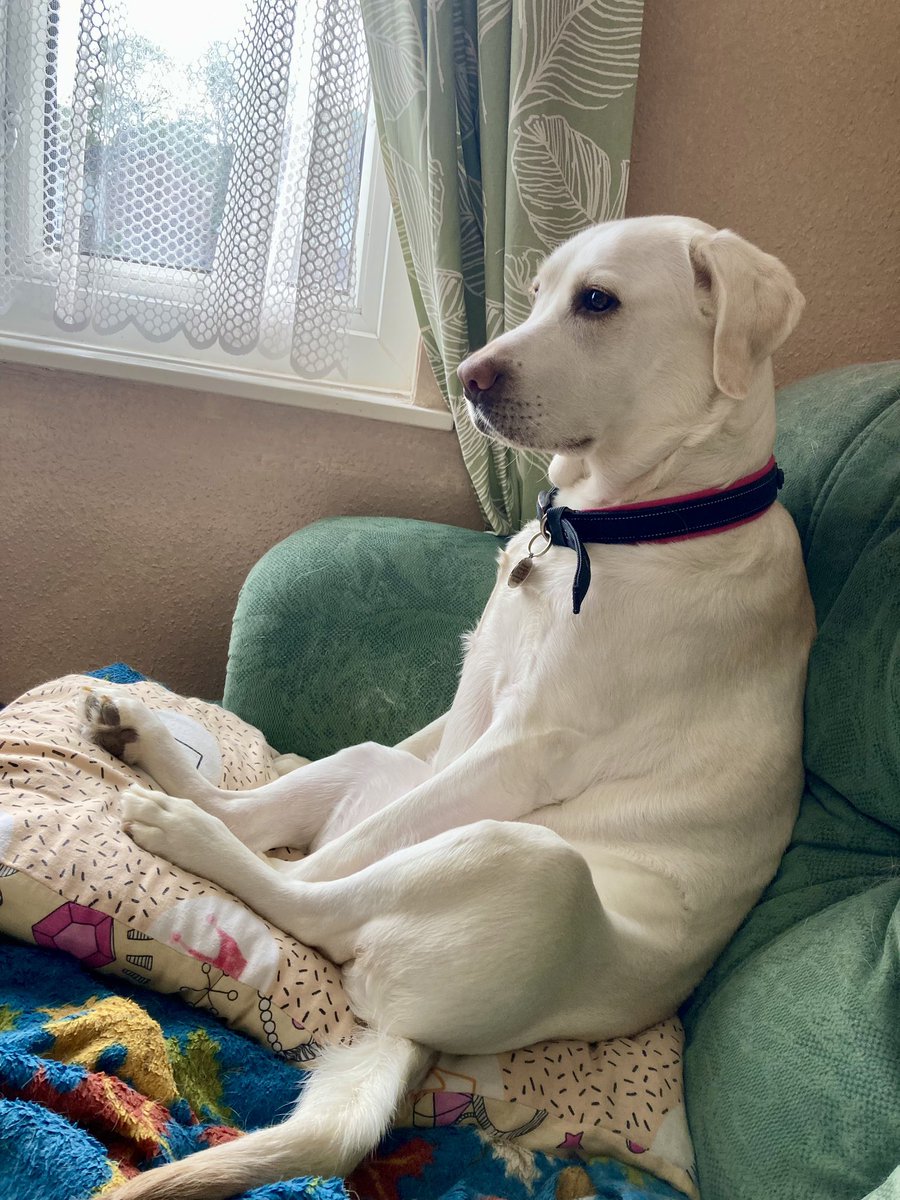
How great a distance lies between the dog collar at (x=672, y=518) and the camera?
1.22 m

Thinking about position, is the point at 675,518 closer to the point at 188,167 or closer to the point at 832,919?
the point at 832,919

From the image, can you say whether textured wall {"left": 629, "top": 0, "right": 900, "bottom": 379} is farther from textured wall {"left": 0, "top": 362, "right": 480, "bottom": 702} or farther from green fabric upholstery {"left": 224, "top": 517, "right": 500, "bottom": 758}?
green fabric upholstery {"left": 224, "top": 517, "right": 500, "bottom": 758}

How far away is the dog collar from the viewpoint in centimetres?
122

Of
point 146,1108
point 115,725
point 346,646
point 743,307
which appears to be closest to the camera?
point 146,1108

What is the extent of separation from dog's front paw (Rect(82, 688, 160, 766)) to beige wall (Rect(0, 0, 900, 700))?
2.61 ft

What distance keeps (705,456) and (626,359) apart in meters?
0.17

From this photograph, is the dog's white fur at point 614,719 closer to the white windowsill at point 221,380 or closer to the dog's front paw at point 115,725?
the dog's front paw at point 115,725

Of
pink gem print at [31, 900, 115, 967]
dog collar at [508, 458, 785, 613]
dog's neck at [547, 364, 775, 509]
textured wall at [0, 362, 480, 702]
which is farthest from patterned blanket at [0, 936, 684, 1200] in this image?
textured wall at [0, 362, 480, 702]

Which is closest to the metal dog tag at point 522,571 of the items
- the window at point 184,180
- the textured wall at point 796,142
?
the window at point 184,180

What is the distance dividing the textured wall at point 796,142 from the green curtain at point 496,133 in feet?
0.59

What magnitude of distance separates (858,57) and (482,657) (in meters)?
1.39

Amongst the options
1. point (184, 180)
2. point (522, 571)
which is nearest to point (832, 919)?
point (522, 571)

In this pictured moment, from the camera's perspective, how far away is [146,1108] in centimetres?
81

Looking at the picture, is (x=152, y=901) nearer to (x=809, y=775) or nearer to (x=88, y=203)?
(x=809, y=775)
